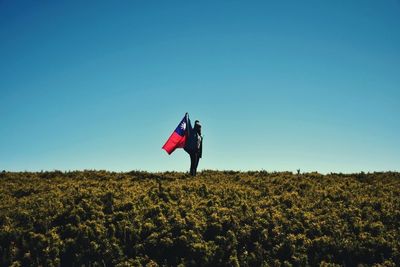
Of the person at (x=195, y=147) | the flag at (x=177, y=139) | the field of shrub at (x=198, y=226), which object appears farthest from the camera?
the flag at (x=177, y=139)

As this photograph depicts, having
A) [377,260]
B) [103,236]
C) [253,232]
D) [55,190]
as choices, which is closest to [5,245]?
[103,236]

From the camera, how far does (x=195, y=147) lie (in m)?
19.8

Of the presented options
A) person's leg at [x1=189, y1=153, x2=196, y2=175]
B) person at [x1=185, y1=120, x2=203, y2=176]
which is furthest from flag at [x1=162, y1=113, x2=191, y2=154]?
person's leg at [x1=189, y1=153, x2=196, y2=175]

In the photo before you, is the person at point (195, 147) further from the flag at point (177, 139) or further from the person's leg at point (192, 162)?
the flag at point (177, 139)

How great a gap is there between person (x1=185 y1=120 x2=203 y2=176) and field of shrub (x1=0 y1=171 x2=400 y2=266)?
382 centimetres

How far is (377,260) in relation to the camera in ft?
36.5

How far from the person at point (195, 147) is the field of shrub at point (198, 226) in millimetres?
3820

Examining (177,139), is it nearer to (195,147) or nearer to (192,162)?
(195,147)

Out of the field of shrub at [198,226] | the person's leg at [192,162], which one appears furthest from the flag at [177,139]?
the field of shrub at [198,226]

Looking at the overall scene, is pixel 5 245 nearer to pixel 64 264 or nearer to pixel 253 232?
pixel 64 264

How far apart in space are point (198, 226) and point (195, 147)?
26.2 ft

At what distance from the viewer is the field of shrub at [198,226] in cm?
1116

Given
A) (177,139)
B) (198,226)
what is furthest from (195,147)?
(198,226)

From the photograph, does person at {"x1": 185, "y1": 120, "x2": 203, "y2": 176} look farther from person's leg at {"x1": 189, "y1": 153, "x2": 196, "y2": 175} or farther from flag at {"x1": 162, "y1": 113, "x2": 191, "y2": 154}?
flag at {"x1": 162, "y1": 113, "x2": 191, "y2": 154}
